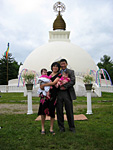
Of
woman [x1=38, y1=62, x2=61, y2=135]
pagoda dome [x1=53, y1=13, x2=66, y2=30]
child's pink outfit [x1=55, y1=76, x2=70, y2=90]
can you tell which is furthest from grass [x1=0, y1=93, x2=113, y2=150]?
pagoda dome [x1=53, y1=13, x2=66, y2=30]

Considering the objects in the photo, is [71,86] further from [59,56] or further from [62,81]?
[59,56]

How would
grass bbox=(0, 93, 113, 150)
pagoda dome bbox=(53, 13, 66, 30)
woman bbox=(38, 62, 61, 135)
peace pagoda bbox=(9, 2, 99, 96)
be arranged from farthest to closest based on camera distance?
pagoda dome bbox=(53, 13, 66, 30) < peace pagoda bbox=(9, 2, 99, 96) < woman bbox=(38, 62, 61, 135) < grass bbox=(0, 93, 113, 150)

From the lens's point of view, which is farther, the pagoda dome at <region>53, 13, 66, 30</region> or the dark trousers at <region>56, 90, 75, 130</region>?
the pagoda dome at <region>53, 13, 66, 30</region>

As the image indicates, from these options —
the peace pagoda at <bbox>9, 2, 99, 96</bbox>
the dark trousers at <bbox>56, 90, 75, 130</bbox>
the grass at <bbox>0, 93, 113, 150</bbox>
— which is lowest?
the grass at <bbox>0, 93, 113, 150</bbox>

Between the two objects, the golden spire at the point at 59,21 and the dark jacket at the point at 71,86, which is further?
the golden spire at the point at 59,21

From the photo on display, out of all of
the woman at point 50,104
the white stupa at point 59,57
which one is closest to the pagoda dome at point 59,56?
the white stupa at point 59,57

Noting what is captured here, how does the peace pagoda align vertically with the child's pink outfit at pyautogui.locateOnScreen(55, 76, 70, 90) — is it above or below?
above

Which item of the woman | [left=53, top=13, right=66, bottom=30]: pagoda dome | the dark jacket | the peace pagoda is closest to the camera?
the woman

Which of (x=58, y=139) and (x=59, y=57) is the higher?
(x=59, y=57)

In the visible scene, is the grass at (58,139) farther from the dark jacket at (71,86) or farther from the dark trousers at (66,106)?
the dark jacket at (71,86)

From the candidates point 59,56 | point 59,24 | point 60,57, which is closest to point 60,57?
point 60,57

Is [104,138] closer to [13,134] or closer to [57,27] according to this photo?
[13,134]

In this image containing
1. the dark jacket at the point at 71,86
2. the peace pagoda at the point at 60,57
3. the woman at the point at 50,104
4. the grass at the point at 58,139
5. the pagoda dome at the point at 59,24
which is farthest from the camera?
the pagoda dome at the point at 59,24

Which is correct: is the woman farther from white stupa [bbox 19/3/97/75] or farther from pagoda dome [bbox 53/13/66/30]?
pagoda dome [bbox 53/13/66/30]
